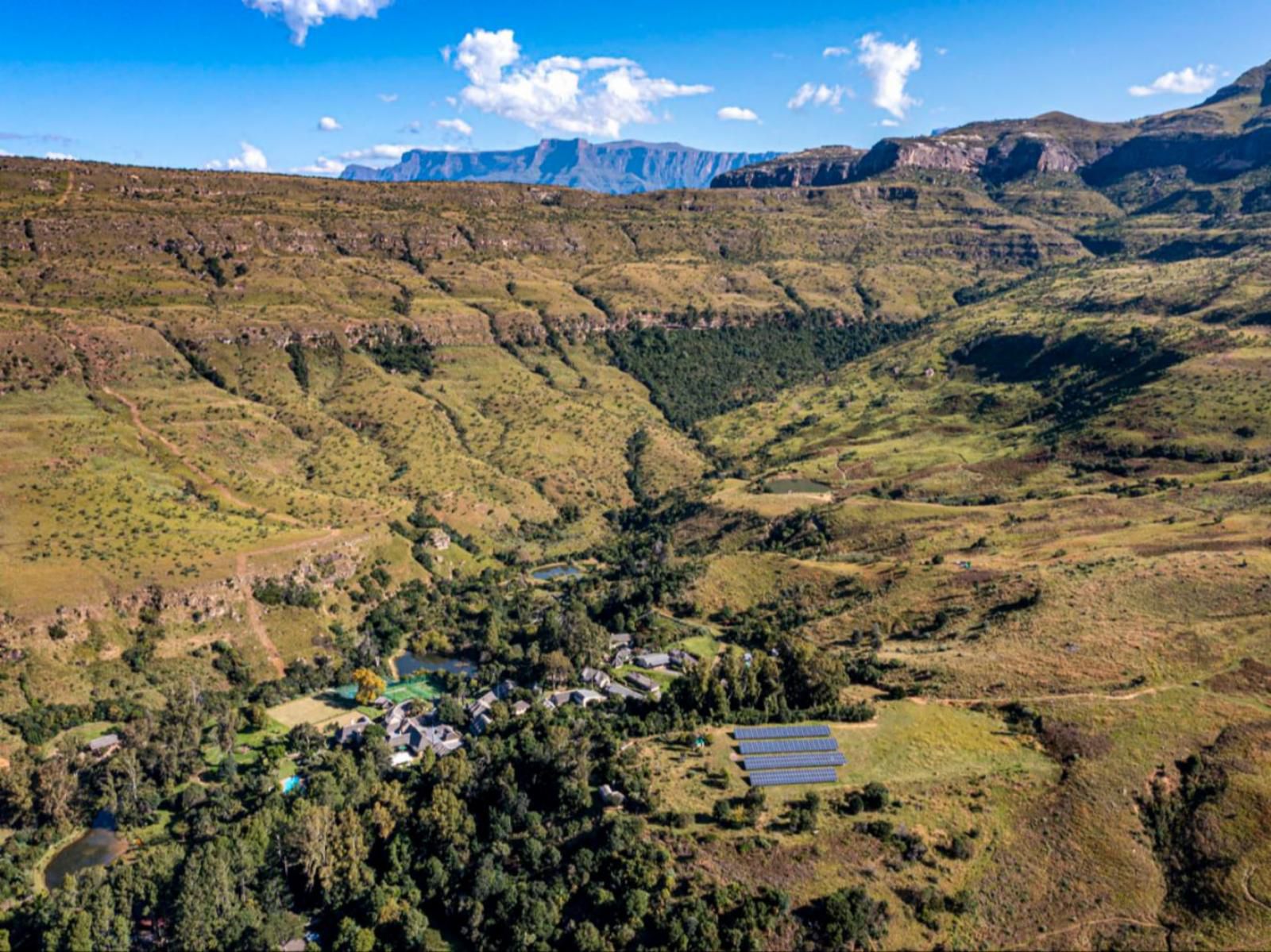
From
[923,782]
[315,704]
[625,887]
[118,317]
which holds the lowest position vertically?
[315,704]

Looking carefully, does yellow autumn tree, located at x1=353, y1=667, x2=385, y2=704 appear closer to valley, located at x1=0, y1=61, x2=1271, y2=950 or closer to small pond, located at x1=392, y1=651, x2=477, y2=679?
valley, located at x1=0, y1=61, x2=1271, y2=950

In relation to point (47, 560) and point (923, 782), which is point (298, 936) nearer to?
point (923, 782)

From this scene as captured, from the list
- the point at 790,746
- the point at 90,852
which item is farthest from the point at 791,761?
the point at 90,852

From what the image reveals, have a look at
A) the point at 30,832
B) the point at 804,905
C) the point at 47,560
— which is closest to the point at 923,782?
the point at 804,905

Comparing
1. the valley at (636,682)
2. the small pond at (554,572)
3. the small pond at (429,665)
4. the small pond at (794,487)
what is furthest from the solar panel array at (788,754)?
the small pond at (794,487)

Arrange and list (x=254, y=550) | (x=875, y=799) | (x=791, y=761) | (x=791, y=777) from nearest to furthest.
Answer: (x=875, y=799) < (x=791, y=777) < (x=791, y=761) < (x=254, y=550)

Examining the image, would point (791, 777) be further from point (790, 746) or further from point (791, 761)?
point (790, 746)
